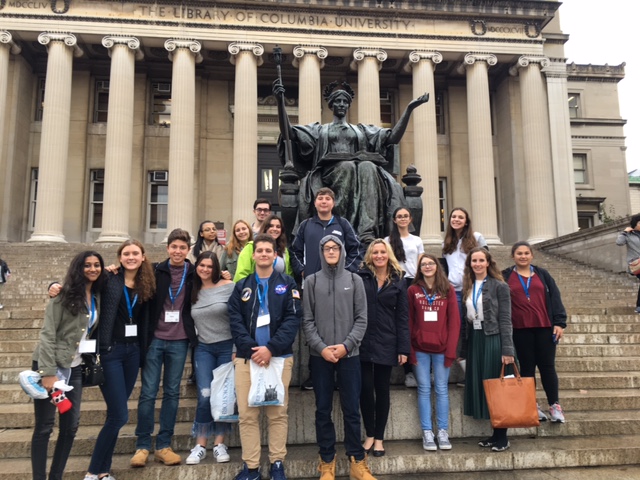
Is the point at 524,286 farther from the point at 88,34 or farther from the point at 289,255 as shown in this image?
the point at 88,34

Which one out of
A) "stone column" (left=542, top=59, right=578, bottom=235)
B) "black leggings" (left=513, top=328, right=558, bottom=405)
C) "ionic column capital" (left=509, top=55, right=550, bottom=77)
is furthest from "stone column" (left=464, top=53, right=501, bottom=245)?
"black leggings" (left=513, top=328, right=558, bottom=405)

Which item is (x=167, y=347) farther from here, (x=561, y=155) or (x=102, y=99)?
(x=102, y=99)

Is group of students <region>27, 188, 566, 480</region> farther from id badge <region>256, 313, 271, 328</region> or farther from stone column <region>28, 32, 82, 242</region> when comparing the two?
stone column <region>28, 32, 82, 242</region>

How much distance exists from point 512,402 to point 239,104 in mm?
21335

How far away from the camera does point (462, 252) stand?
5953 millimetres

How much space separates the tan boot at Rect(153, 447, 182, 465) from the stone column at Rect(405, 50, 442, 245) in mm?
19756

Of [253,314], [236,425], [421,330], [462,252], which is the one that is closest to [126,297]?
[253,314]

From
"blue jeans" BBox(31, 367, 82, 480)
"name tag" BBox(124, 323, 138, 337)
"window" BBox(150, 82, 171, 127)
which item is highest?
"window" BBox(150, 82, 171, 127)

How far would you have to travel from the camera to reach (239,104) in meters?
23.7

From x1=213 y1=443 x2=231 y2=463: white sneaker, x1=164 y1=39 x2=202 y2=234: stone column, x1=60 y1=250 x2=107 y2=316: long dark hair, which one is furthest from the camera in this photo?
x1=164 y1=39 x2=202 y2=234: stone column

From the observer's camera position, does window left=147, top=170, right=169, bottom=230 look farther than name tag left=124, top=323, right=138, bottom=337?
Yes

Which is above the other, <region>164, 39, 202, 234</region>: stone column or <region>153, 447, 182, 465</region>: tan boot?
<region>164, 39, 202, 234</region>: stone column

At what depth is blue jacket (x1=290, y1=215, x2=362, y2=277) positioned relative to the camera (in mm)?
5367

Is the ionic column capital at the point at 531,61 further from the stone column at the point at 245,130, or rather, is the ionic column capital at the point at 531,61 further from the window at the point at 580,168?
the stone column at the point at 245,130
